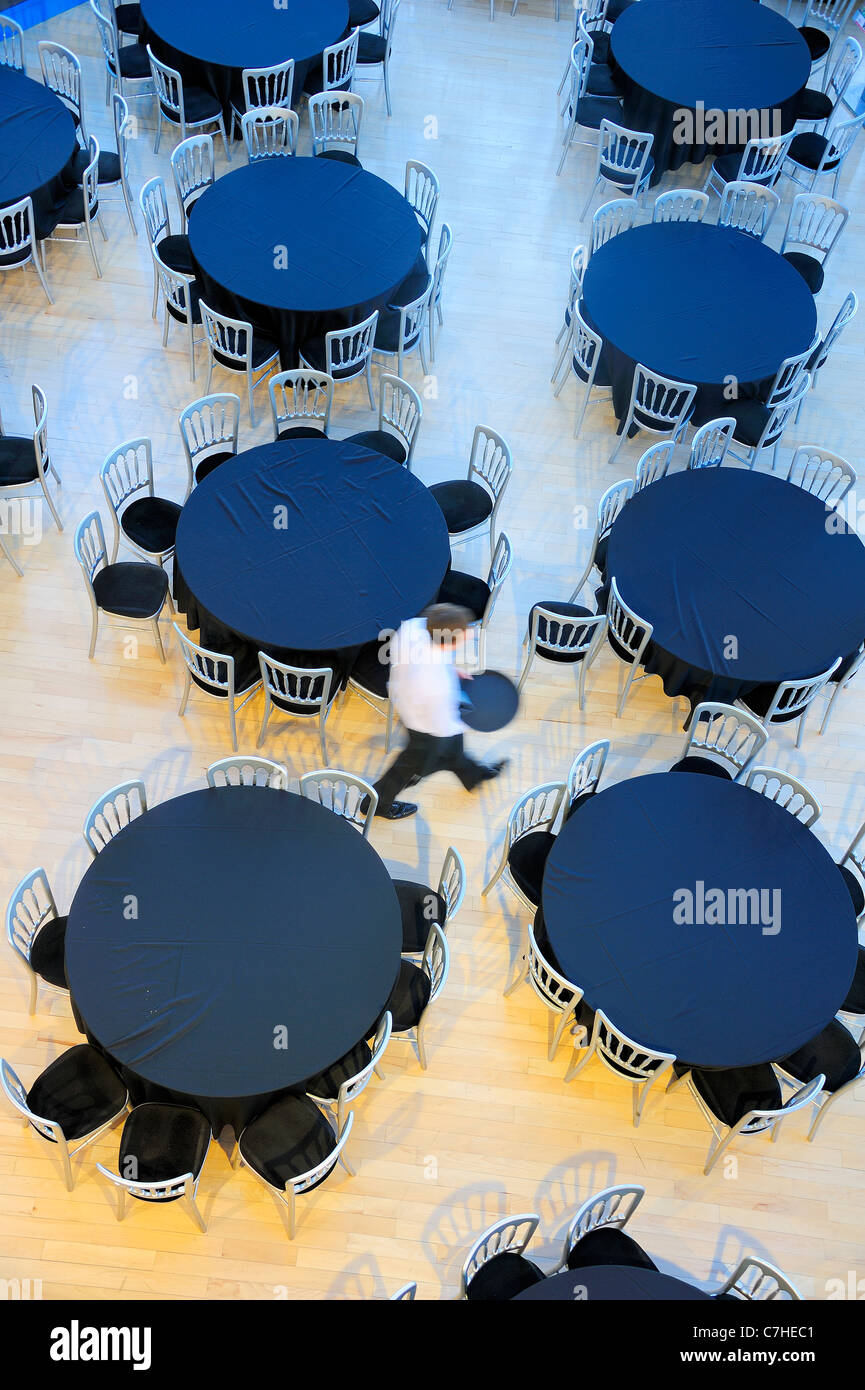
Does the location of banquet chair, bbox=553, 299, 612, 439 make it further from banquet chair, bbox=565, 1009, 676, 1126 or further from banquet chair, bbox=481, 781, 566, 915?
banquet chair, bbox=565, 1009, 676, 1126

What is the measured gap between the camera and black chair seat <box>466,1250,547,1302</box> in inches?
229

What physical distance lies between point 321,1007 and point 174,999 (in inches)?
27.6

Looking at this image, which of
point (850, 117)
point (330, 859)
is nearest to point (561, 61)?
point (850, 117)

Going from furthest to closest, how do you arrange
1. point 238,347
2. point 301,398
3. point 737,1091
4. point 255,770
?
1. point 301,398
2. point 238,347
3. point 255,770
4. point 737,1091

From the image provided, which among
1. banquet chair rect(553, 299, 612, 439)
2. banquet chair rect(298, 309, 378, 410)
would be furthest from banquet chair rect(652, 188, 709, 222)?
banquet chair rect(298, 309, 378, 410)

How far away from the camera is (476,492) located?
327 inches

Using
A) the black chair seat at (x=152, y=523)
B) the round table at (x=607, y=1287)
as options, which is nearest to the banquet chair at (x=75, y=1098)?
the round table at (x=607, y=1287)

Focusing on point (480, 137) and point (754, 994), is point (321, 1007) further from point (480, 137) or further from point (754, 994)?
point (480, 137)

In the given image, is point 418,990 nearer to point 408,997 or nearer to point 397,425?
point 408,997

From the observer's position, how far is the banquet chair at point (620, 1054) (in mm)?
5996

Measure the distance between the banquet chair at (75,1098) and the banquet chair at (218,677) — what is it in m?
2.15

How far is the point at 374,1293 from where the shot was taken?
240 inches

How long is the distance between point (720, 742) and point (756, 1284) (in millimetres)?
3325

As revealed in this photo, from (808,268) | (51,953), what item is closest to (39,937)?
(51,953)
